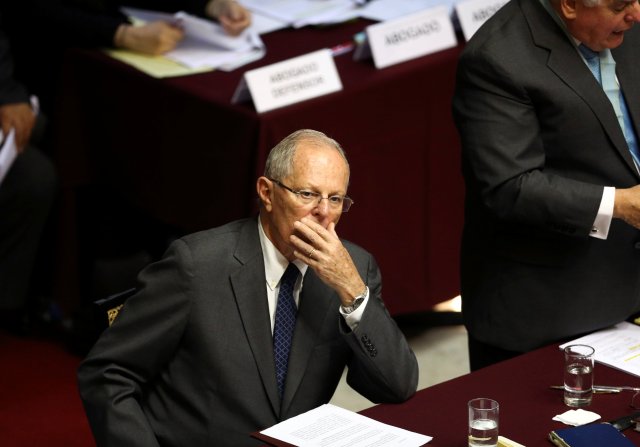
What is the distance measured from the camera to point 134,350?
2.80 meters

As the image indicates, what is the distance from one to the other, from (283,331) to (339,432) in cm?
34

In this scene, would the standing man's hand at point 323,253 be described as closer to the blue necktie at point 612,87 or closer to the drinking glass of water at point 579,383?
the drinking glass of water at point 579,383

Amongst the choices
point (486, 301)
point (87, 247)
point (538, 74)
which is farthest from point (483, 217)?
point (87, 247)

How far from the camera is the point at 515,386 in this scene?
2.90m

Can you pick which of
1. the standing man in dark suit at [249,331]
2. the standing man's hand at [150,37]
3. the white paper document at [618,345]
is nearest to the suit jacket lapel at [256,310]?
the standing man in dark suit at [249,331]

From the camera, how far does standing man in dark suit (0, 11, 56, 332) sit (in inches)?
191

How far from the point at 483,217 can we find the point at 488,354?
0.41 m

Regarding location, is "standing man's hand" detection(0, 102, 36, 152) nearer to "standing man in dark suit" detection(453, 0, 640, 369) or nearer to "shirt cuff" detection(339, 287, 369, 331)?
Answer: "standing man in dark suit" detection(453, 0, 640, 369)

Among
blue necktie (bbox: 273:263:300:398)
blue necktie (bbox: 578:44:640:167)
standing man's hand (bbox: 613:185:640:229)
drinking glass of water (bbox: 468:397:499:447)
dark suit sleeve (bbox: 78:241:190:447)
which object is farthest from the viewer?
blue necktie (bbox: 578:44:640:167)

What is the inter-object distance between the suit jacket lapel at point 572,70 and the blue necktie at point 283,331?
2.92 ft

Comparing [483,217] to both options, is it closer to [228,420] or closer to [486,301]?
[486,301]

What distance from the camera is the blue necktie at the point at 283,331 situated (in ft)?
9.50

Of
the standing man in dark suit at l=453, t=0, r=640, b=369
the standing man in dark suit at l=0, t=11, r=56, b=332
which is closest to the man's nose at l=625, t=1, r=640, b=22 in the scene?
the standing man in dark suit at l=453, t=0, r=640, b=369

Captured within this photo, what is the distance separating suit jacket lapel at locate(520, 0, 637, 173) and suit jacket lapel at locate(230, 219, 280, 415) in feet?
2.97
